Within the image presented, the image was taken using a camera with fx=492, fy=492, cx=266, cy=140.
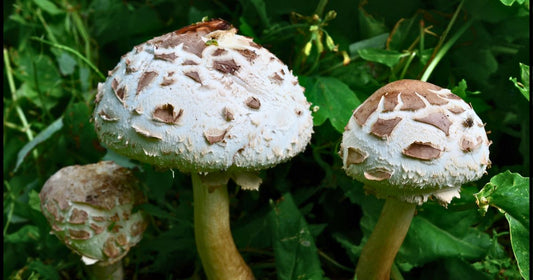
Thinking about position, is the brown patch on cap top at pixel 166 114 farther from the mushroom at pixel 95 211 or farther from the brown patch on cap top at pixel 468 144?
the brown patch on cap top at pixel 468 144

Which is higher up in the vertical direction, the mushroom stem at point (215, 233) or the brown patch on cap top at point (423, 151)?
the brown patch on cap top at point (423, 151)

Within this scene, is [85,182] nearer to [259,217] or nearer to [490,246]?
[259,217]

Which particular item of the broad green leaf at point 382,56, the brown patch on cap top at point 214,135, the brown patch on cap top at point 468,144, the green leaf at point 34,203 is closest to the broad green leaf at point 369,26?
the broad green leaf at point 382,56

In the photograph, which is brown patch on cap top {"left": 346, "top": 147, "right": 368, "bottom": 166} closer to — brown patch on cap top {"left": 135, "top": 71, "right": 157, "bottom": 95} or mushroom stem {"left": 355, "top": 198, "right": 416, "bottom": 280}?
mushroom stem {"left": 355, "top": 198, "right": 416, "bottom": 280}

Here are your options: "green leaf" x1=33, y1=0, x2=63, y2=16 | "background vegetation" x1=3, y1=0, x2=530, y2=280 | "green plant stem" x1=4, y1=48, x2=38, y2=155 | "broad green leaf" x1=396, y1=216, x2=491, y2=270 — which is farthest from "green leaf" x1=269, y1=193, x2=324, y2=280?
"green leaf" x1=33, y1=0, x2=63, y2=16

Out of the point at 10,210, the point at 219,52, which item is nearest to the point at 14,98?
the point at 10,210

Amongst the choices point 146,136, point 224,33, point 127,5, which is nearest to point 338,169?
point 224,33

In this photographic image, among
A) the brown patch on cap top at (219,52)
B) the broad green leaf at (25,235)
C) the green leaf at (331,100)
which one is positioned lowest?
the broad green leaf at (25,235)
